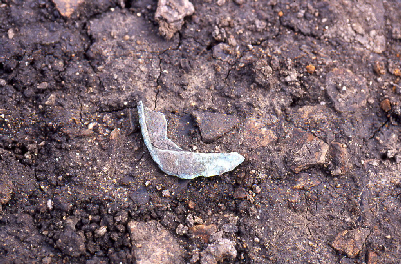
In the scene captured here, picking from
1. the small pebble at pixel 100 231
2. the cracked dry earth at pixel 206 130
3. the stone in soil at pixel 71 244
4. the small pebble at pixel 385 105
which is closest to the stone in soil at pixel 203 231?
the cracked dry earth at pixel 206 130

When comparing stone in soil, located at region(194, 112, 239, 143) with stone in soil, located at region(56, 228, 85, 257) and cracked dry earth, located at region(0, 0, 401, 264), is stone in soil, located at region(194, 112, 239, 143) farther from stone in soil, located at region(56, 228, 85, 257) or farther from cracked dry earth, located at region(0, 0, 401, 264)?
stone in soil, located at region(56, 228, 85, 257)

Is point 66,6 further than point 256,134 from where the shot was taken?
Yes

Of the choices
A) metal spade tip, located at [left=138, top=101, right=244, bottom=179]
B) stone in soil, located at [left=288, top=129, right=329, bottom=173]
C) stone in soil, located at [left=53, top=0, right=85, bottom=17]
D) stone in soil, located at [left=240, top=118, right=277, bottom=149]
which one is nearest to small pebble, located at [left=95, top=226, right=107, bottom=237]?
metal spade tip, located at [left=138, top=101, right=244, bottom=179]

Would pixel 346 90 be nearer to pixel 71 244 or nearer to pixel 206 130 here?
pixel 206 130

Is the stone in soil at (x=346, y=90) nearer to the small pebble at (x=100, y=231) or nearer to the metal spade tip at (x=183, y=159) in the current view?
the metal spade tip at (x=183, y=159)

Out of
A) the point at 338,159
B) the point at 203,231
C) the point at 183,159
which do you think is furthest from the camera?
the point at 338,159

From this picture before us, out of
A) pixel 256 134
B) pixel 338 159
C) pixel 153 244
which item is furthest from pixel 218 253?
pixel 338 159
